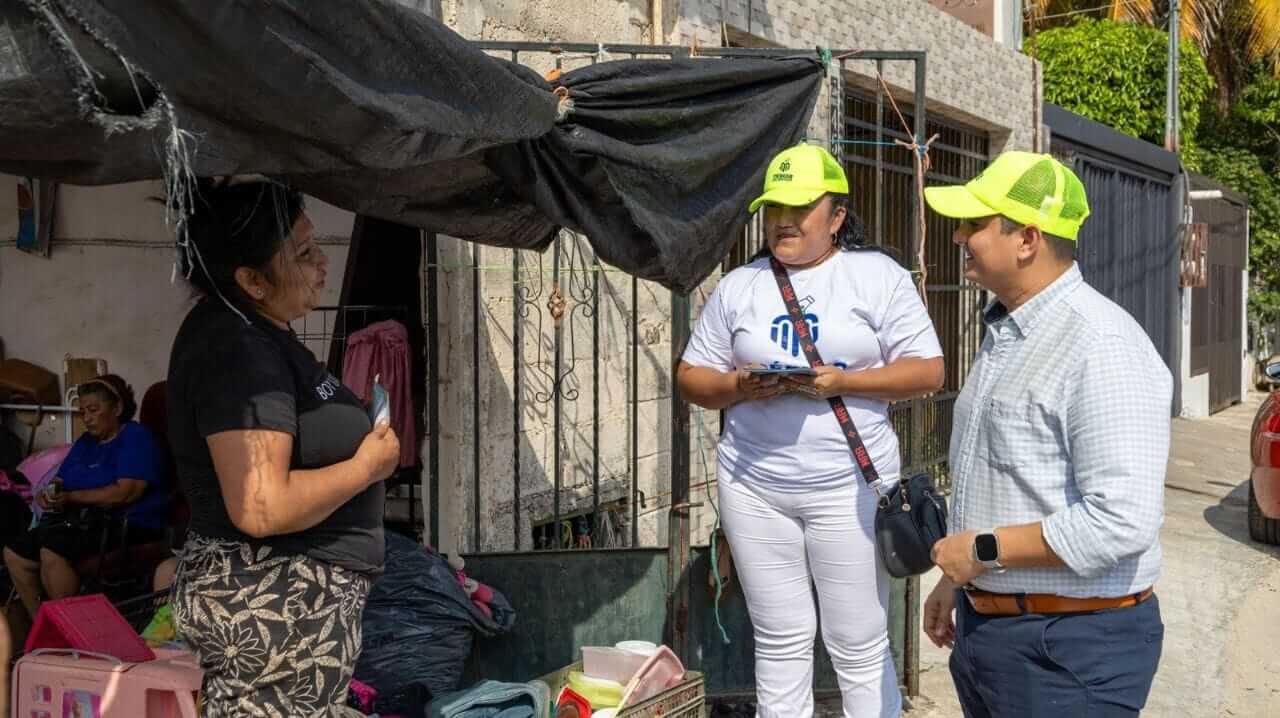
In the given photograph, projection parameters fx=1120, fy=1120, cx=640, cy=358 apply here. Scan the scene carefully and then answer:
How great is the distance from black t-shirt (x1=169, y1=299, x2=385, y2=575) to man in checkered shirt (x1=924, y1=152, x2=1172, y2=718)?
132 centimetres

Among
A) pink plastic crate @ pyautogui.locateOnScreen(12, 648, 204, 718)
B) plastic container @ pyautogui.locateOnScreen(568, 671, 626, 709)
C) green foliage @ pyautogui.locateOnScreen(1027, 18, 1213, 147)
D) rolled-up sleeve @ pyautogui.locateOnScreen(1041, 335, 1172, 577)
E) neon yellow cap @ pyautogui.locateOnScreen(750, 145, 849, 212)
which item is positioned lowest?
plastic container @ pyautogui.locateOnScreen(568, 671, 626, 709)

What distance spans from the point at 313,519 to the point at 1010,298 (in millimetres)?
1584

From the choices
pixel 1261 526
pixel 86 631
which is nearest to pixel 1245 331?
pixel 1261 526

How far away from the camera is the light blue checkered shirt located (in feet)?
7.14

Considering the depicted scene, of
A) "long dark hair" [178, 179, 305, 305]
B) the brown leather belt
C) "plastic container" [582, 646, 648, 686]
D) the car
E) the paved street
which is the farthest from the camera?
the car

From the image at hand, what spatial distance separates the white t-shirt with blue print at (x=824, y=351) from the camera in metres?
3.38

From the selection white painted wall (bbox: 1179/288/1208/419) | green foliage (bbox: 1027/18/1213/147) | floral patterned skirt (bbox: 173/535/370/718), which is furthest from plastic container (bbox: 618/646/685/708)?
green foliage (bbox: 1027/18/1213/147)

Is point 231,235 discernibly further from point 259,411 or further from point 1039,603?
point 1039,603

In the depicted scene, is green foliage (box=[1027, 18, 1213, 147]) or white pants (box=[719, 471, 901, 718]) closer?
white pants (box=[719, 471, 901, 718])

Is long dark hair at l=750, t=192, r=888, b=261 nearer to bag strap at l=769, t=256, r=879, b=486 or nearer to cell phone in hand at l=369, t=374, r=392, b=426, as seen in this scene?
bag strap at l=769, t=256, r=879, b=486

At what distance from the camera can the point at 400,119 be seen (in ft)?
7.29

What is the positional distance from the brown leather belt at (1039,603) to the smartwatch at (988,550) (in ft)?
0.29

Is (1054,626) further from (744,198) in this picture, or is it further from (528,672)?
(528,672)

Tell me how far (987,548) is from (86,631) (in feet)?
8.16
